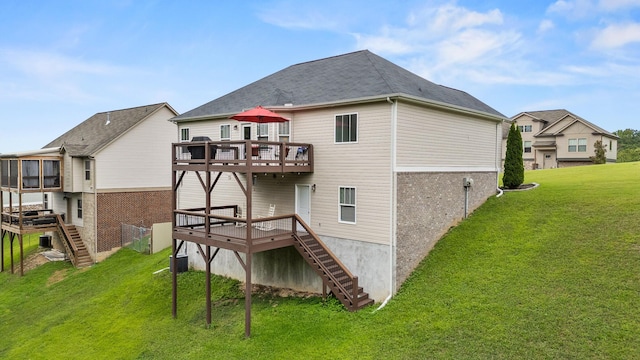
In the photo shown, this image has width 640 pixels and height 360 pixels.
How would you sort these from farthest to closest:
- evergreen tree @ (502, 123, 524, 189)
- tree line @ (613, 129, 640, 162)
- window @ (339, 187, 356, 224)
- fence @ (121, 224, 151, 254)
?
tree line @ (613, 129, 640, 162)
fence @ (121, 224, 151, 254)
evergreen tree @ (502, 123, 524, 189)
window @ (339, 187, 356, 224)

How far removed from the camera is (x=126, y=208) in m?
28.0

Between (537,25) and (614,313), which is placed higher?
(537,25)

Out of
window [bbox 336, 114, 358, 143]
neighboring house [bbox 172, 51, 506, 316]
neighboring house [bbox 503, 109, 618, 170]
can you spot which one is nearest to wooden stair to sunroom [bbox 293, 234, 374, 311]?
neighboring house [bbox 172, 51, 506, 316]

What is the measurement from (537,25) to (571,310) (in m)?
17.4

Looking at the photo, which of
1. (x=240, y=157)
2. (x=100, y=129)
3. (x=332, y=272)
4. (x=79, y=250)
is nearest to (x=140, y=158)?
(x=100, y=129)

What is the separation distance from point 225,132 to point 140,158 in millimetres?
12243

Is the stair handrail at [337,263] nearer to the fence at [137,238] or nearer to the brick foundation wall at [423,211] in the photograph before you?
the brick foundation wall at [423,211]

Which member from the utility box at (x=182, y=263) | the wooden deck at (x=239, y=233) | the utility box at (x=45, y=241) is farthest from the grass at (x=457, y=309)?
the utility box at (x=45, y=241)

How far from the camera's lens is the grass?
1074cm

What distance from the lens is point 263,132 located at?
1753cm

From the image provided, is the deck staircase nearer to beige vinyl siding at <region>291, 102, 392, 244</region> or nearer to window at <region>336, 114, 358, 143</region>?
beige vinyl siding at <region>291, 102, 392, 244</region>

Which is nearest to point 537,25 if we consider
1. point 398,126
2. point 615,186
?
point 615,186

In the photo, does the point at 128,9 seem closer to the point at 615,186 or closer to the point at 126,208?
the point at 126,208

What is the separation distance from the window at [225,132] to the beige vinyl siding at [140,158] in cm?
1186
